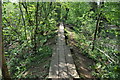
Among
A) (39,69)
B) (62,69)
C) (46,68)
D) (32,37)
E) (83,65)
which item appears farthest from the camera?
(32,37)

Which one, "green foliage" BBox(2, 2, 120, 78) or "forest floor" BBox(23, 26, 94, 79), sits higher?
"green foliage" BBox(2, 2, 120, 78)

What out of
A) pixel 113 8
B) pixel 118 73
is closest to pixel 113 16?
pixel 113 8

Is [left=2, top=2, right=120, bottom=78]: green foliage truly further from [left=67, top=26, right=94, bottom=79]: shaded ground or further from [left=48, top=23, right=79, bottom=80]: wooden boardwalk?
[left=48, top=23, right=79, bottom=80]: wooden boardwalk

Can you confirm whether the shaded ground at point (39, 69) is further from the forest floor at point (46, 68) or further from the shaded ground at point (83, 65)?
the shaded ground at point (83, 65)

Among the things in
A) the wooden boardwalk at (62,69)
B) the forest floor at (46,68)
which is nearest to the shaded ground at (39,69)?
the forest floor at (46,68)

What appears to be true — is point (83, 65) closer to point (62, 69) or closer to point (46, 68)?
point (46, 68)

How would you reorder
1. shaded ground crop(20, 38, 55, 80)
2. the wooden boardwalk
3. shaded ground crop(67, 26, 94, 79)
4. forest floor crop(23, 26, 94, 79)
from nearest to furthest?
the wooden boardwalk < shaded ground crop(20, 38, 55, 80) < forest floor crop(23, 26, 94, 79) < shaded ground crop(67, 26, 94, 79)

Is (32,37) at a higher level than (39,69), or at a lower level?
higher

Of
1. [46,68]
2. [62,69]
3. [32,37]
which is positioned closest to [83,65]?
[46,68]

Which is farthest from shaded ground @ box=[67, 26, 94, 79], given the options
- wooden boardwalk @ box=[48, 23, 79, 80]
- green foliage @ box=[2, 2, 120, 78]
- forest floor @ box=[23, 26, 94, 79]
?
wooden boardwalk @ box=[48, 23, 79, 80]

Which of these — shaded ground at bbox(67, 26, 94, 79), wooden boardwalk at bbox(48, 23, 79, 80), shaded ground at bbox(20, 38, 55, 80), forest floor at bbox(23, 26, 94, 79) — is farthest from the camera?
shaded ground at bbox(67, 26, 94, 79)

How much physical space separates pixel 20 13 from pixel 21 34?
2.72ft

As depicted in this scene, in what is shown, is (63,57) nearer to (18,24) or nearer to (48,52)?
(48,52)

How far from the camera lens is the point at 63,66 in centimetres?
318
